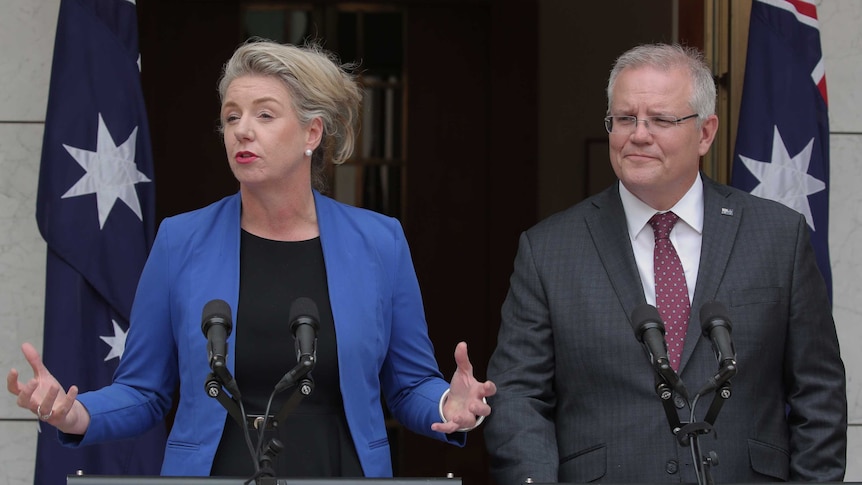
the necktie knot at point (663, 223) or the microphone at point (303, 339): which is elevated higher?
the necktie knot at point (663, 223)

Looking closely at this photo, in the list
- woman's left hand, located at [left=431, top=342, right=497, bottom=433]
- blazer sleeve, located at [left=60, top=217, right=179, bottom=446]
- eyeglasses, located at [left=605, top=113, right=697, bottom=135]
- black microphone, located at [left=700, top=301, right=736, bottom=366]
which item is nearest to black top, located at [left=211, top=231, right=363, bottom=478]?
blazer sleeve, located at [left=60, top=217, right=179, bottom=446]

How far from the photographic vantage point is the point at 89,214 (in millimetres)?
4109

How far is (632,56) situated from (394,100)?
4.12 m

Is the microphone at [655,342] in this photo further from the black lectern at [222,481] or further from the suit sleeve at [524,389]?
the suit sleeve at [524,389]

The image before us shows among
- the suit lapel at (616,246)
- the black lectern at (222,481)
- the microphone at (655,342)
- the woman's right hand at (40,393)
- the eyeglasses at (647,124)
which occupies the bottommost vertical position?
the black lectern at (222,481)

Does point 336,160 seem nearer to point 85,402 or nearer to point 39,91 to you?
point 85,402

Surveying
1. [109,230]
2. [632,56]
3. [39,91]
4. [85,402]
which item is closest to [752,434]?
[632,56]

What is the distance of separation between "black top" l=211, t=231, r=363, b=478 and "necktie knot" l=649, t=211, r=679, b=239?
2.79ft

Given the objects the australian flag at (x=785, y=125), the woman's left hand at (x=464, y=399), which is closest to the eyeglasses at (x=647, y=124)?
the woman's left hand at (x=464, y=399)

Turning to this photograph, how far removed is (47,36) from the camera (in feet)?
15.2

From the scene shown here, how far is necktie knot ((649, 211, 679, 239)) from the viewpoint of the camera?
3.26m

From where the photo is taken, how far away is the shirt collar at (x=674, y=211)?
10.7ft

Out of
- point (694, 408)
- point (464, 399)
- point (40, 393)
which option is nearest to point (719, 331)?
point (694, 408)

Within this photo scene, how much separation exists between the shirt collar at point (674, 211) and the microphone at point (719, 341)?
774 mm
